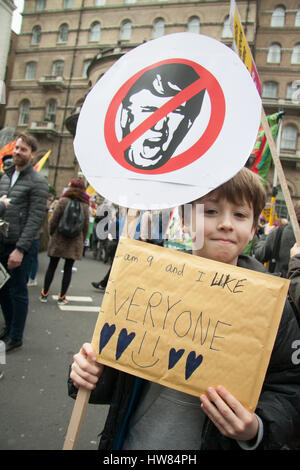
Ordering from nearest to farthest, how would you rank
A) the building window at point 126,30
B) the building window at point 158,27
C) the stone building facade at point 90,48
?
the stone building facade at point 90,48
the building window at point 158,27
the building window at point 126,30

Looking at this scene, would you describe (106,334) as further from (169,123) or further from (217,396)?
(169,123)

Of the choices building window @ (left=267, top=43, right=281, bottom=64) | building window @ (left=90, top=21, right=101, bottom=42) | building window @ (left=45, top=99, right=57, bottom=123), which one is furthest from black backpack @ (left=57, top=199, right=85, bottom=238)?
building window @ (left=90, top=21, right=101, bottom=42)

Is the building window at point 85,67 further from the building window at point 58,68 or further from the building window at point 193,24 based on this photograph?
the building window at point 193,24

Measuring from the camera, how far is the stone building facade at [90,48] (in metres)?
22.5

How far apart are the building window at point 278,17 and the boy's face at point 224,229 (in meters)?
28.2

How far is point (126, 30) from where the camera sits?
1009 inches

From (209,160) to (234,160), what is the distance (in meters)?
0.07

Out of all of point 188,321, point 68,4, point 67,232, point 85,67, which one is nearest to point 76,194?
point 67,232

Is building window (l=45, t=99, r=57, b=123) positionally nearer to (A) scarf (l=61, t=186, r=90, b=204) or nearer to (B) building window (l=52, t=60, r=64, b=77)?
(B) building window (l=52, t=60, r=64, b=77)

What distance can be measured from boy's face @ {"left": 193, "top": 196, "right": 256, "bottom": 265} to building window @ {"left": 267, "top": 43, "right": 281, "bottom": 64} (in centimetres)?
2648

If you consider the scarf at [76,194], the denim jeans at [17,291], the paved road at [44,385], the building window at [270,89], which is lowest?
the paved road at [44,385]

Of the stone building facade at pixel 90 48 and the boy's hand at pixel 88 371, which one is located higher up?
Result: the stone building facade at pixel 90 48

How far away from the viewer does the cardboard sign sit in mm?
863

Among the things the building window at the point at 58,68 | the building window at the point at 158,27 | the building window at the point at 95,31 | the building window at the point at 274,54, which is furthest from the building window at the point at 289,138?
the building window at the point at 58,68
